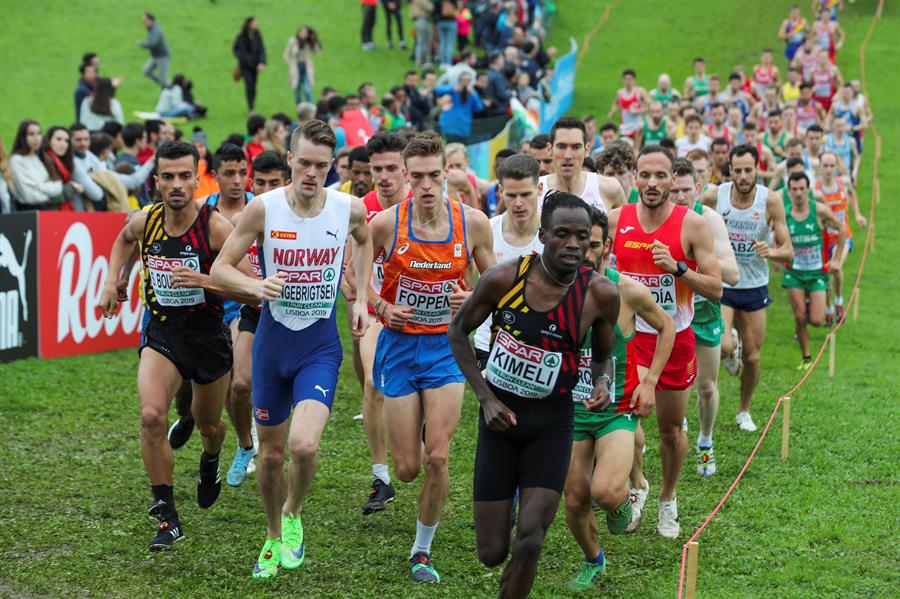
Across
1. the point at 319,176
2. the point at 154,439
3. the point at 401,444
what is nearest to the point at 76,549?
the point at 154,439

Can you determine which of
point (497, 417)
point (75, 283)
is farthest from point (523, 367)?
point (75, 283)

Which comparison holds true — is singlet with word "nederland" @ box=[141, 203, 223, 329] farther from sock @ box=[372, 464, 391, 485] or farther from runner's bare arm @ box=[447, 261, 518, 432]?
runner's bare arm @ box=[447, 261, 518, 432]

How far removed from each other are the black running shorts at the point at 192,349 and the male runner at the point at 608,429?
2408 millimetres

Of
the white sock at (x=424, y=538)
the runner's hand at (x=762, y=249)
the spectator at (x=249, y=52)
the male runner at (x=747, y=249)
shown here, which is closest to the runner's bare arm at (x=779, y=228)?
the male runner at (x=747, y=249)

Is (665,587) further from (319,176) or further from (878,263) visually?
(878,263)

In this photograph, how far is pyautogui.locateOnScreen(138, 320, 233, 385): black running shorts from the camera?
779 cm

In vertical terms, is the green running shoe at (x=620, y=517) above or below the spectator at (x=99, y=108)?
below

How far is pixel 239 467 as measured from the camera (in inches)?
365

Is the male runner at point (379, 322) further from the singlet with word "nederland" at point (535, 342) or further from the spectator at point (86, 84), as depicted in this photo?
the spectator at point (86, 84)

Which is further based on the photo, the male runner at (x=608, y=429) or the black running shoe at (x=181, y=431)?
the black running shoe at (x=181, y=431)

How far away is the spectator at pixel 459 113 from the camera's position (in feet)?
77.2

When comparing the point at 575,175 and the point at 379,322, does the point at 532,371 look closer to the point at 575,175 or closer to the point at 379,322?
the point at 379,322

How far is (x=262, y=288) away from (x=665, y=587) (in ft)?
9.39

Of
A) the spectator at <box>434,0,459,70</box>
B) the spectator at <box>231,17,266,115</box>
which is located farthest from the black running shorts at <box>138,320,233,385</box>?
the spectator at <box>434,0,459,70</box>
